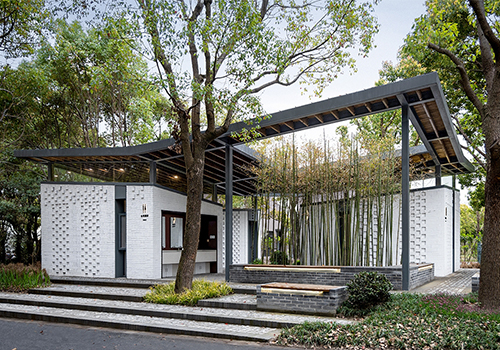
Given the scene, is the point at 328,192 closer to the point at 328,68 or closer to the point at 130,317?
the point at 328,68

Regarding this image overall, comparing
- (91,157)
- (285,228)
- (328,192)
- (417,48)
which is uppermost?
(417,48)

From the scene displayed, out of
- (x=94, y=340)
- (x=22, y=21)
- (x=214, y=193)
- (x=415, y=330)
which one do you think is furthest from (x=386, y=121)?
(x=94, y=340)

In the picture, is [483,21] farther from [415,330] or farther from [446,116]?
[415,330]

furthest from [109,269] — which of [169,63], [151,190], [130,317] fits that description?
[169,63]

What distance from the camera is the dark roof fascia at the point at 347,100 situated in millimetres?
6926

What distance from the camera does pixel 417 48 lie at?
6164 millimetres

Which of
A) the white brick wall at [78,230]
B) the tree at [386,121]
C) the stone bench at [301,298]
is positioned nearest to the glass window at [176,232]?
the white brick wall at [78,230]

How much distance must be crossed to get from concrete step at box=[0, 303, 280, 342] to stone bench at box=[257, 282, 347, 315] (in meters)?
0.84

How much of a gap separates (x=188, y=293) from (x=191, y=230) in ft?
3.78

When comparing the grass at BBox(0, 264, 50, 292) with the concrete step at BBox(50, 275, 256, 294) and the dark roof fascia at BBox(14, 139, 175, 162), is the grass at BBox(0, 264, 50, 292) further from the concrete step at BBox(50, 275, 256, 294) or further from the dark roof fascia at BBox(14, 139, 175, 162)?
the dark roof fascia at BBox(14, 139, 175, 162)

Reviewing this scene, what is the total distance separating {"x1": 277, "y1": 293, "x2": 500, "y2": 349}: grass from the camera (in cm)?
456

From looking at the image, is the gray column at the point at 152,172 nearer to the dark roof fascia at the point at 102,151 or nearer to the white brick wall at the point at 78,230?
the dark roof fascia at the point at 102,151

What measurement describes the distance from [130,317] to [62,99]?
1140 cm

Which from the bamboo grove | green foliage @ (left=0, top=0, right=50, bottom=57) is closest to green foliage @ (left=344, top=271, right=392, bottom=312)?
the bamboo grove
